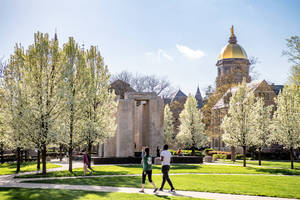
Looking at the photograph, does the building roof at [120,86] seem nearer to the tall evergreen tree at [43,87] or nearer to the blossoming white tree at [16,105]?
the blossoming white tree at [16,105]

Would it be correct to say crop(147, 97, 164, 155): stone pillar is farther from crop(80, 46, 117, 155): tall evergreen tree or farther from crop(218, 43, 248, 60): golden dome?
crop(218, 43, 248, 60): golden dome

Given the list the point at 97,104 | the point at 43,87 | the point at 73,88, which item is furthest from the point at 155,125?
the point at 43,87

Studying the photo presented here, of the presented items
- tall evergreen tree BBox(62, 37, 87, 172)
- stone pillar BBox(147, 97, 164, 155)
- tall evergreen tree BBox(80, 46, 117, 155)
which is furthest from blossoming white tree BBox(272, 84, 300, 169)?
tall evergreen tree BBox(62, 37, 87, 172)

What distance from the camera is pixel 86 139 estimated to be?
23938 millimetres

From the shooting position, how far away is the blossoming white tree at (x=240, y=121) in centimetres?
2797

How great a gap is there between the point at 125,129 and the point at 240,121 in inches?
473

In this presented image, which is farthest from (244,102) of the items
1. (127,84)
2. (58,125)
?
(127,84)

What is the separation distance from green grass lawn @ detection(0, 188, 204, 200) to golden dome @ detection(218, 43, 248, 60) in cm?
7108

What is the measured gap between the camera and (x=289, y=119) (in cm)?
2694

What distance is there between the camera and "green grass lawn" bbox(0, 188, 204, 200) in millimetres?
10797

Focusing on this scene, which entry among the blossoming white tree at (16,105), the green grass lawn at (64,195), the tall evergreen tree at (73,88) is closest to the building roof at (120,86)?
the tall evergreen tree at (73,88)

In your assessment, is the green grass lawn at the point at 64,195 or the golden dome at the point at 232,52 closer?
the green grass lawn at the point at 64,195

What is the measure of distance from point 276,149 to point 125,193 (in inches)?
1575

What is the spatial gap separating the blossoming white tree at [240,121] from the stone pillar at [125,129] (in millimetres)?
10032
